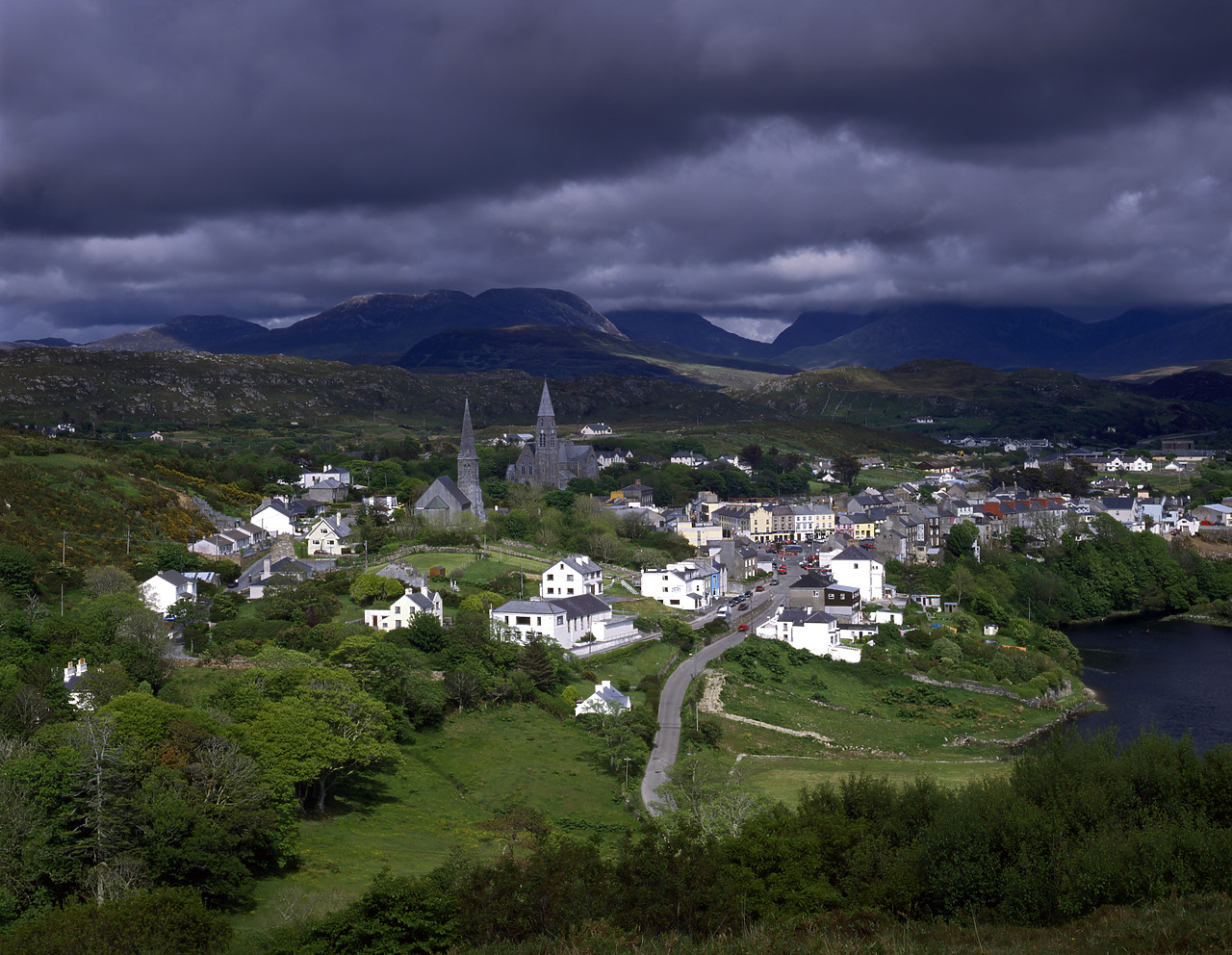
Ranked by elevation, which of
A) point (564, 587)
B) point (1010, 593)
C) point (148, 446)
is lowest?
point (1010, 593)

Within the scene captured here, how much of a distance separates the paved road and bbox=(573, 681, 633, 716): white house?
204cm

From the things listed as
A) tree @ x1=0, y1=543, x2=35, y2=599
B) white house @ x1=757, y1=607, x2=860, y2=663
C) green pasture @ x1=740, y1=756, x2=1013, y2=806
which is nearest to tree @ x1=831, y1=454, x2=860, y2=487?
white house @ x1=757, y1=607, x2=860, y2=663

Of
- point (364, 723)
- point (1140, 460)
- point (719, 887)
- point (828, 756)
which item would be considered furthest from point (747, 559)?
point (1140, 460)

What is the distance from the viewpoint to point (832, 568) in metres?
72.3

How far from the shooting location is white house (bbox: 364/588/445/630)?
4966 centimetres

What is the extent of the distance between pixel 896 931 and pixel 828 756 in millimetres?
26398

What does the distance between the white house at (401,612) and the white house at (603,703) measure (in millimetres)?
9136

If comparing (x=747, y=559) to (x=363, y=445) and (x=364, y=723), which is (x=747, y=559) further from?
(x=363, y=445)

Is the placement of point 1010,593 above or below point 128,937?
below

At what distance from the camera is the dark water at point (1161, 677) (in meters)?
51.3

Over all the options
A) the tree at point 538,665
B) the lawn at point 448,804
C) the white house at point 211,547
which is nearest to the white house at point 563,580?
the tree at point 538,665

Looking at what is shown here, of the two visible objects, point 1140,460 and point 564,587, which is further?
point 1140,460

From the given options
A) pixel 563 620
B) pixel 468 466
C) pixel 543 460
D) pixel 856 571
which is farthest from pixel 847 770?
pixel 543 460

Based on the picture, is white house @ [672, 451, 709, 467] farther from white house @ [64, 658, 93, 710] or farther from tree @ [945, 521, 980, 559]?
white house @ [64, 658, 93, 710]
